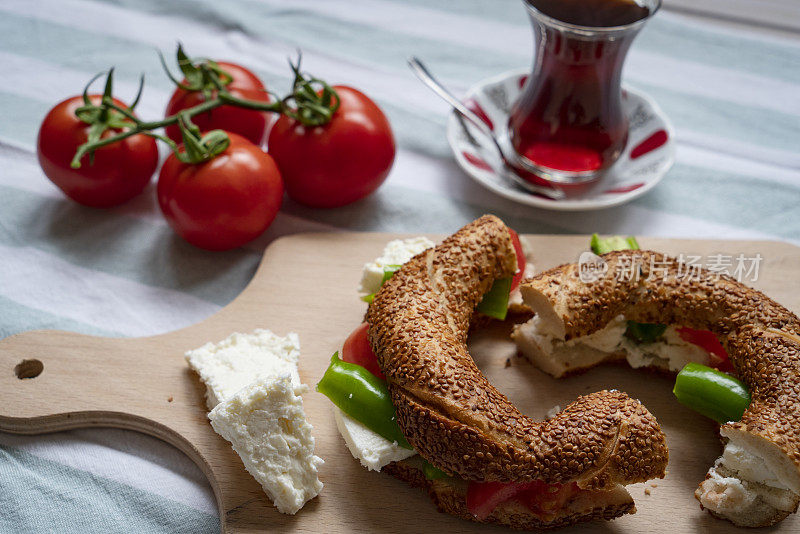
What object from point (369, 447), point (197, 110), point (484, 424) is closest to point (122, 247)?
point (197, 110)

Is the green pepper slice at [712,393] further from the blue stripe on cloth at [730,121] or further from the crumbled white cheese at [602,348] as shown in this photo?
the blue stripe on cloth at [730,121]

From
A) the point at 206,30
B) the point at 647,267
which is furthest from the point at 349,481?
the point at 206,30

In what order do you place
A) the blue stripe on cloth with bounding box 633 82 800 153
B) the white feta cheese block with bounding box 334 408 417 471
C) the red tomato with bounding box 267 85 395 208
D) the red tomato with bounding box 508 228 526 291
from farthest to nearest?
the blue stripe on cloth with bounding box 633 82 800 153, the red tomato with bounding box 267 85 395 208, the red tomato with bounding box 508 228 526 291, the white feta cheese block with bounding box 334 408 417 471

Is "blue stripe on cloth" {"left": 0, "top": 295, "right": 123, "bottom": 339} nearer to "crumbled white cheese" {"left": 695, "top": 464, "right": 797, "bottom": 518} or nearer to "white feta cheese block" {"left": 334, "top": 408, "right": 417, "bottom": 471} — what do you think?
"white feta cheese block" {"left": 334, "top": 408, "right": 417, "bottom": 471}

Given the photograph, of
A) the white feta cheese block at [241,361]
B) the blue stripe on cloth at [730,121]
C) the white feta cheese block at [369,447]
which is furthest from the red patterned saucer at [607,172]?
the white feta cheese block at [369,447]

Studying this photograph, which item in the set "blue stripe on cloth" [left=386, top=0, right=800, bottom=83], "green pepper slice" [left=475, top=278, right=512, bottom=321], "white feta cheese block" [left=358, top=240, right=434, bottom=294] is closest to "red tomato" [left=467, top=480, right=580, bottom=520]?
"green pepper slice" [left=475, top=278, right=512, bottom=321]

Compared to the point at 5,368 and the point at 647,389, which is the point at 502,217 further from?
the point at 5,368
